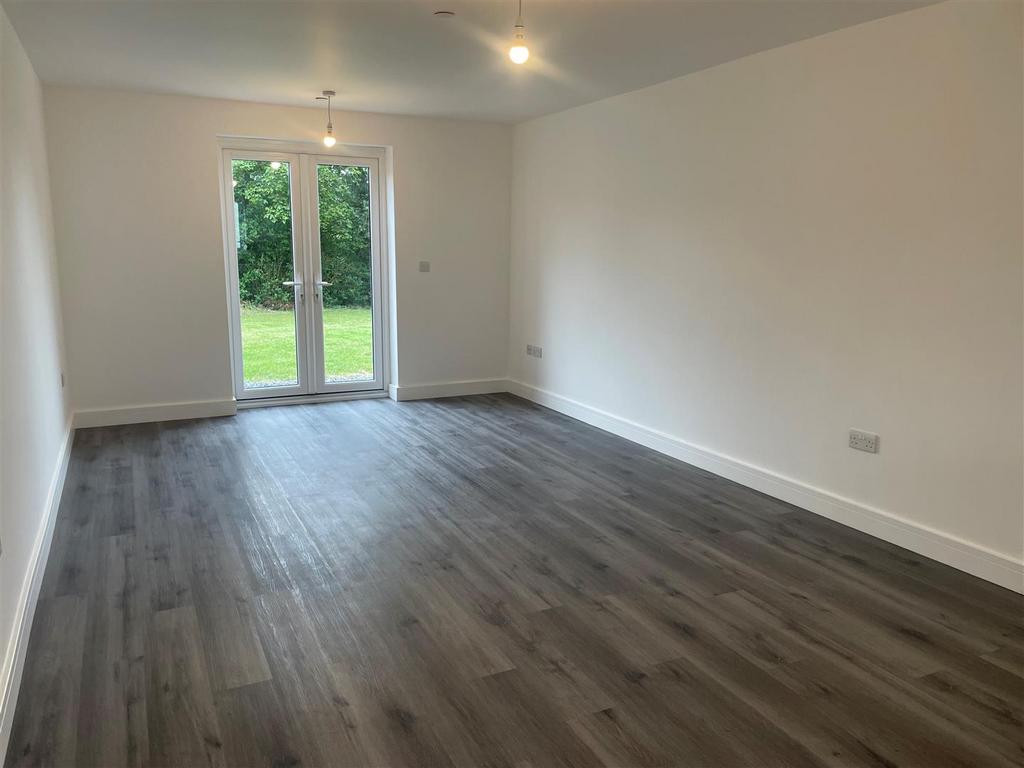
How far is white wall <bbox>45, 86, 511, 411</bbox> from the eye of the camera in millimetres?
5254

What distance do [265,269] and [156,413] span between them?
141cm

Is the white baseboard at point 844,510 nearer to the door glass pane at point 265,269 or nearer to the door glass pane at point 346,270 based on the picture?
the door glass pane at point 346,270

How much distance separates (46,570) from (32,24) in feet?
8.33

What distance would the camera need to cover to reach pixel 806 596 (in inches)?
116

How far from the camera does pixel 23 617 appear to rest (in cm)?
253

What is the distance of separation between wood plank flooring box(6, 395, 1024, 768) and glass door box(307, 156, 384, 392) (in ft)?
7.34

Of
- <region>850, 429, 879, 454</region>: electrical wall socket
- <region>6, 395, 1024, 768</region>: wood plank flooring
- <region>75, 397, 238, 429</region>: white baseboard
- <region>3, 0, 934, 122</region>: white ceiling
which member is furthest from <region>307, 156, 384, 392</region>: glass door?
<region>850, 429, 879, 454</region>: electrical wall socket

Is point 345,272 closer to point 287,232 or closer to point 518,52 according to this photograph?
point 287,232

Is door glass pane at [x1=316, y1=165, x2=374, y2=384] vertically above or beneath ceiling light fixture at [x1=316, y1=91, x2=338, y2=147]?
beneath

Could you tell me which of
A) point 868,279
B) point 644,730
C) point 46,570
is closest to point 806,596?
point 644,730

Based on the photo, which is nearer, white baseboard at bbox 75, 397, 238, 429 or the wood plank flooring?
the wood plank flooring

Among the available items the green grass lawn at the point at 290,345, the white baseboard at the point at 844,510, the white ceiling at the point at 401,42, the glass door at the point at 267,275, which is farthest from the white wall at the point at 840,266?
the glass door at the point at 267,275

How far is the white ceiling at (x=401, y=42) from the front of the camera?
326 cm

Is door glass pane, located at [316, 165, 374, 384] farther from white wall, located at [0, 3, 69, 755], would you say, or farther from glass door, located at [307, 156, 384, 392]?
white wall, located at [0, 3, 69, 755]
